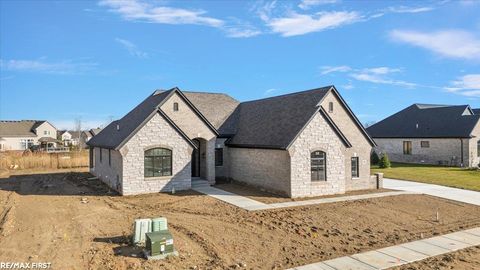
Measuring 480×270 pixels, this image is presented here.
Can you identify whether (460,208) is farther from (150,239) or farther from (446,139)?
(446,139)

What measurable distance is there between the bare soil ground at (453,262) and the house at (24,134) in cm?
8150

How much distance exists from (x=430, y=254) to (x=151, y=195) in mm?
14704

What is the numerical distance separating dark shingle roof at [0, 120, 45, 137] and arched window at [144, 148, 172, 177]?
70525 mm

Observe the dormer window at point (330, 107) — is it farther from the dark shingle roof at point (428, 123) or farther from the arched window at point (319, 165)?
the dark shingle roof at point (428, 123)

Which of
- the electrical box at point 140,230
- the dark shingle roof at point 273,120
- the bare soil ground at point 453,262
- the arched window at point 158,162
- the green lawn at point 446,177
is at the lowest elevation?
the bare soil ground at point 453,262

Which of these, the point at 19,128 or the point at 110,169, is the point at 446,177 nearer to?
the point at 110,169

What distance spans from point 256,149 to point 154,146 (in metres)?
6.52

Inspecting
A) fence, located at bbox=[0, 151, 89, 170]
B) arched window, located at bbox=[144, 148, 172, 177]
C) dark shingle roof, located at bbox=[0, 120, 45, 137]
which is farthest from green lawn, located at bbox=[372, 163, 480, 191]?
dark shingle roof, located at bbox=[0, 120, 45, 137]

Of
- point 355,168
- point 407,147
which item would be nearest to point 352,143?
point 355,168

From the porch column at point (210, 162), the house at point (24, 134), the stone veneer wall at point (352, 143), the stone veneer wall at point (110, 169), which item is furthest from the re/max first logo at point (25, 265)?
the house at point (24, 134)

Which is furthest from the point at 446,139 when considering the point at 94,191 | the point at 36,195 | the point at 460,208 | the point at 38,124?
the point at 38,124

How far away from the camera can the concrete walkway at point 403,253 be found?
1018 centimetres

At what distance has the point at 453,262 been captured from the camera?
10648 millimetres

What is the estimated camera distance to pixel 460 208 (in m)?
18.3
